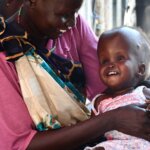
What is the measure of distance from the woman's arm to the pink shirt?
1.31 ft

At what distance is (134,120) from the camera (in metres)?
1.36

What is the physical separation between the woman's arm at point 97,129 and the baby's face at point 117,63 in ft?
0.48

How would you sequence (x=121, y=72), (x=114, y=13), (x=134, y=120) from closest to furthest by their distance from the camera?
(x=134, y=120), (x=121, y=72), (x=114, y=13)

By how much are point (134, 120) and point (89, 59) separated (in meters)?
0.50

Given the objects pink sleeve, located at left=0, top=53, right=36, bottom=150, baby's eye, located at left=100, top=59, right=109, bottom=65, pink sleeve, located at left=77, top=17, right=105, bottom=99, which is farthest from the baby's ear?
pink sleeve, located at left=0, top=53, right=36, bottom=150

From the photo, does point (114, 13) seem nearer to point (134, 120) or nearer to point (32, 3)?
point (32, 3)

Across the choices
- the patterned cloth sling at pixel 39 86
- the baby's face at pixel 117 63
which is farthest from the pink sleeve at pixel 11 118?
the baby's face at pixel 117 63

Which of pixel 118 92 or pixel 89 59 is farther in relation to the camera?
pixel 89 59

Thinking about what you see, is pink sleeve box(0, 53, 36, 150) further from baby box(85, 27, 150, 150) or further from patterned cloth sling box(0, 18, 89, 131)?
baby box(85, 27, 150, 150)

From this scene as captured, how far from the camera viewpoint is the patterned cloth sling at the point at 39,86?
1400 millimetres

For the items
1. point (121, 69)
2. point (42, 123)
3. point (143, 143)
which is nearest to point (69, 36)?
point (121, 69)

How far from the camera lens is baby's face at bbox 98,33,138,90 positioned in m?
1.49

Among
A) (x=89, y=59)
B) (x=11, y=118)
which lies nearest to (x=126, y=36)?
(x=89, y=59)

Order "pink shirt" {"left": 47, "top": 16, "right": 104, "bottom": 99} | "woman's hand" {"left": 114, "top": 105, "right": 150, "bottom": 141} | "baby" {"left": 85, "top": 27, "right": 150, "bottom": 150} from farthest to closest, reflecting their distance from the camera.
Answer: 1. "pink shirt" {"left": 47, "top": 16, "right": 104, "bottom": 99}
2. "baby" {"left": 85, "top": 27, "right": 150, "bottom": 150}
3. "woman's hand" {"left": 114, "top": 105, "right": 150, "bottom": 141}
